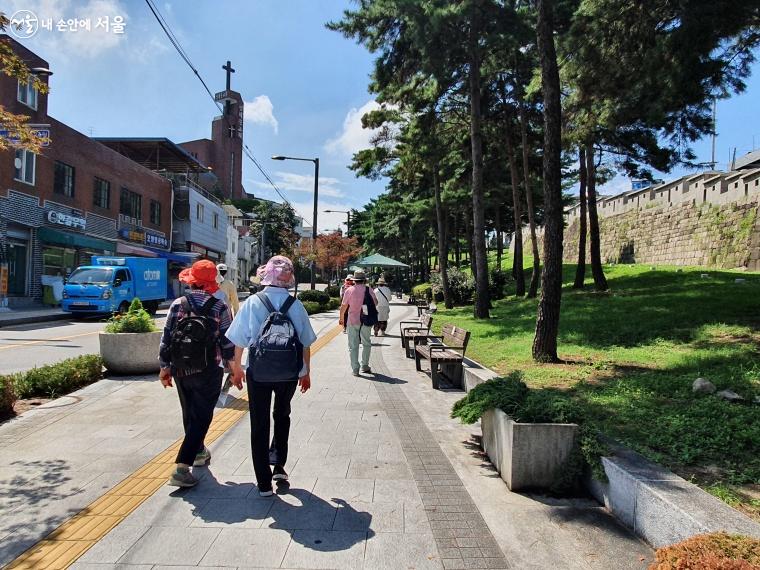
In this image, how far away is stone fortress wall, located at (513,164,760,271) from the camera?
21.5 m

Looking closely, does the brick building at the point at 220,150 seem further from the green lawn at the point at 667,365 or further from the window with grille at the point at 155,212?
the green lawn at the point at 667,365

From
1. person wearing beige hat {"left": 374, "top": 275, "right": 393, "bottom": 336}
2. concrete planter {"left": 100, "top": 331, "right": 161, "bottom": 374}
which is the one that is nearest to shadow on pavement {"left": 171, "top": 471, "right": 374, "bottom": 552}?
concrete planter {"left": 100, "top": 331, "right": 161, "bottom": 374}

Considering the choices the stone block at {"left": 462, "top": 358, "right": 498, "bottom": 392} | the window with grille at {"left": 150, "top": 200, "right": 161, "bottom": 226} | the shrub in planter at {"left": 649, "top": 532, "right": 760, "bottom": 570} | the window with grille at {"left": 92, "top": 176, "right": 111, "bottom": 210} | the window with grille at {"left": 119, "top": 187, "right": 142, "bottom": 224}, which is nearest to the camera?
the shrub in planter at {"left": 649, "top": 532, "right": 760, "bottom": 570}

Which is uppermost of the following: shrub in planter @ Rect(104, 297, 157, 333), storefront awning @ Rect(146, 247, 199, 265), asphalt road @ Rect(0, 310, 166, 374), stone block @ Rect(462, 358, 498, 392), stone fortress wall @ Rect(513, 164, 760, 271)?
stone fortress wall @ Rect(513, 164, 760, 271)

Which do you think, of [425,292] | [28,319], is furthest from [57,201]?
[425,292]

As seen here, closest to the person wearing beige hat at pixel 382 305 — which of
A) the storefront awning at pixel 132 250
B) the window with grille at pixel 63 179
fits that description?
the window with grille at pixel 63 179

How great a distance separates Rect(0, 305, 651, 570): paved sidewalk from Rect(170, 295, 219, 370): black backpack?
3.19 feet

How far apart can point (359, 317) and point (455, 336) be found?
1.81 m

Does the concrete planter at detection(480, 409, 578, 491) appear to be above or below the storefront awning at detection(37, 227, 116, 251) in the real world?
below

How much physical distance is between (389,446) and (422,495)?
1.22 meters

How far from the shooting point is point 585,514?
3713mm

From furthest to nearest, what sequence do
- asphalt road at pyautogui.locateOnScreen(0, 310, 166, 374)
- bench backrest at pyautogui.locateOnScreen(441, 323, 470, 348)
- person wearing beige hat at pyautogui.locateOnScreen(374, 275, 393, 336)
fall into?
1. person wearing beige hat at pyautogui.locateOnScreen(374, 275, 393, 336)
2. asphalt road at pyautogui.locateOnScreen(0, 310, 166, 374)
3. bench backrest at pyautogui.locateOnScreen(441, 323, 470, 348)

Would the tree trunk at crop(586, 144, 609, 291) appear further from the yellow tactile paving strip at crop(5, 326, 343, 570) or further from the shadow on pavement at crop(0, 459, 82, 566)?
the shadow on pavement at crop(0, 459, 82, 566)

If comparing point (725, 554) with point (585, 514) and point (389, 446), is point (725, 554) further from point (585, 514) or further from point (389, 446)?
point (389, 446)
